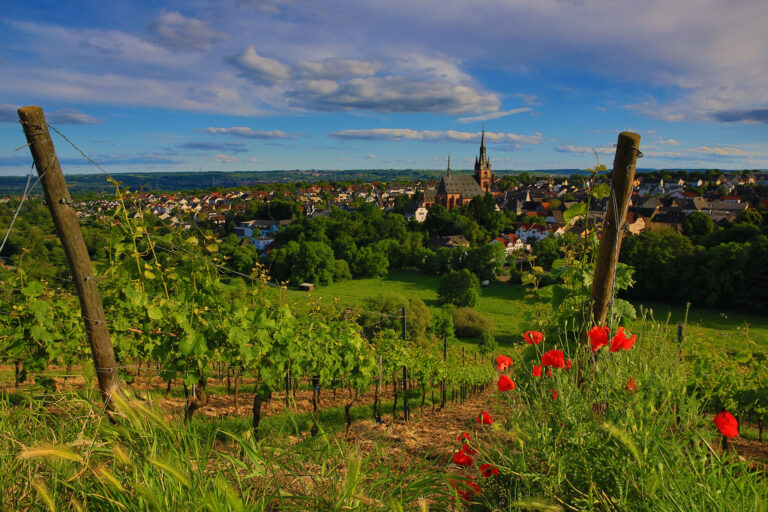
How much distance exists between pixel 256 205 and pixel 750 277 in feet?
285

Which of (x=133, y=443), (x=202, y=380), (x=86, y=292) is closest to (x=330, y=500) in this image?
(x=133, y=443)

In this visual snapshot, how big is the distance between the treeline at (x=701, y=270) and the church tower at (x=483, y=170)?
76.5 meters

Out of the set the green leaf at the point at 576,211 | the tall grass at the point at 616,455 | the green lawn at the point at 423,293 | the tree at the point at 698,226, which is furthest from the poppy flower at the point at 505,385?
the tree at the point at 698,226

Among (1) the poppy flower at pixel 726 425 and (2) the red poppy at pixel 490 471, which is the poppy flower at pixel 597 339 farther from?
(2) the red poppy at pixel 490 471

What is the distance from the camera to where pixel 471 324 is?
3472 centimetres

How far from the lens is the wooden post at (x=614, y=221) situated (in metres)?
2.76

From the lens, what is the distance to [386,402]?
1001 centimetres

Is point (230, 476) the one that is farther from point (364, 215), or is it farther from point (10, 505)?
point (364, 215)

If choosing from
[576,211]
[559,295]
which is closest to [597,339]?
[559,295]

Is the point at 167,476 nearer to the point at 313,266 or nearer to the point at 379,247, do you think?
the point at 313,266

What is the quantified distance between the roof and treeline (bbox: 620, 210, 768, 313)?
63.6m

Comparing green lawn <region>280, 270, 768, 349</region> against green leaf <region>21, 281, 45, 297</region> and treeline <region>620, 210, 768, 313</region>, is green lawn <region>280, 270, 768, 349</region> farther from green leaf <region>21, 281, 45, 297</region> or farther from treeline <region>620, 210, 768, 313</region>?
green leaf <region>21, 281, 45, 297</region>

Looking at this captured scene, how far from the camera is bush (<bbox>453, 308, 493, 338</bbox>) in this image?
34219 millimetres

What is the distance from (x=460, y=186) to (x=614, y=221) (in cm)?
10885
